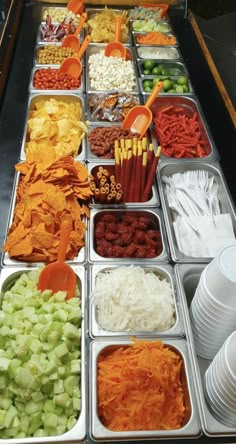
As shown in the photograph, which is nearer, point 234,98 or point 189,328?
point 189,328

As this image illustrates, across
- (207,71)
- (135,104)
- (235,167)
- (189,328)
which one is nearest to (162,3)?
(207,71)

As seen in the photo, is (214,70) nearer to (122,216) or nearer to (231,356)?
(122,216)

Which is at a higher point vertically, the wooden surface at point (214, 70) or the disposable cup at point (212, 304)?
the wooden surface at point (214, 70)

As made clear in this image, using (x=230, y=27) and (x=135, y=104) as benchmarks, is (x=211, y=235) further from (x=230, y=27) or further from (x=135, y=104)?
(x=230, y=27)

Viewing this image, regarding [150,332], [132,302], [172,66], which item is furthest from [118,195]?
[172,66]

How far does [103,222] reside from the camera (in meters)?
1.90

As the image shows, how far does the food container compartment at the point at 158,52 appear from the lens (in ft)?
9.82

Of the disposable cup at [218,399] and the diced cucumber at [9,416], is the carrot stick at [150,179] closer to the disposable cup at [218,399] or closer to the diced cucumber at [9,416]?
the disposable cup at [218,399]

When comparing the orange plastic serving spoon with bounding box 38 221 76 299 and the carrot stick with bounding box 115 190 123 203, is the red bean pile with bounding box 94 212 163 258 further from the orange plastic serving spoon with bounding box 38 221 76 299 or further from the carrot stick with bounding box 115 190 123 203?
the orange plastic serving spoon with bounding box 38 221 76 299

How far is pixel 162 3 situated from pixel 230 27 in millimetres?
614

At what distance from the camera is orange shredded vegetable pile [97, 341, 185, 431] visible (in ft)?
4.34

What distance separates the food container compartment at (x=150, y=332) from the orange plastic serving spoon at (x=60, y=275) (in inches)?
3.2

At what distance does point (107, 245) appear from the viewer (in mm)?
1805

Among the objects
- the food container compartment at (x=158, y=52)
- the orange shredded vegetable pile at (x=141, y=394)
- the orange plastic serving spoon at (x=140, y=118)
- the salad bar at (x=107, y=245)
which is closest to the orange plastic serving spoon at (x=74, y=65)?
the salad bar at (x=107, y=245)
